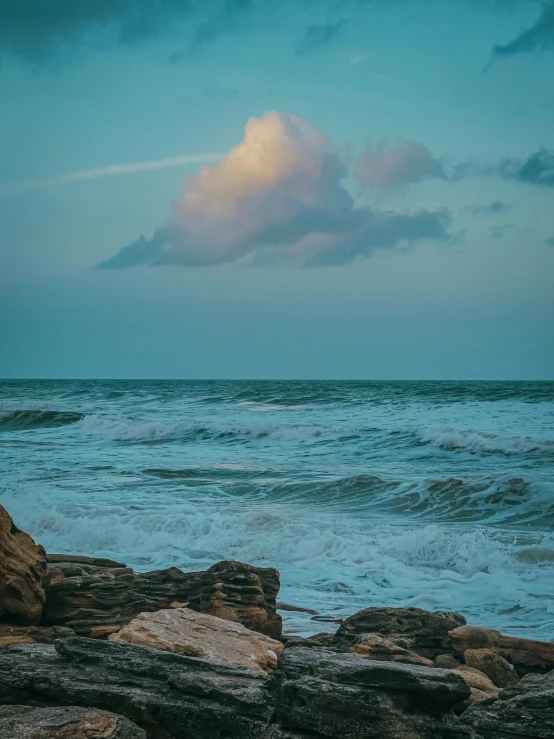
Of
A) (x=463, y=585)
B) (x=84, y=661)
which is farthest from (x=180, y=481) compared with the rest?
(x=84, y=661)

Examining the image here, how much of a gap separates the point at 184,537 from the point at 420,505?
5.63 metres

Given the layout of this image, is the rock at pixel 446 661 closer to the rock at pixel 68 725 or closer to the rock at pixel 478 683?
the rock at pixel 478 683

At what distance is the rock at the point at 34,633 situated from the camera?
5.73 meters

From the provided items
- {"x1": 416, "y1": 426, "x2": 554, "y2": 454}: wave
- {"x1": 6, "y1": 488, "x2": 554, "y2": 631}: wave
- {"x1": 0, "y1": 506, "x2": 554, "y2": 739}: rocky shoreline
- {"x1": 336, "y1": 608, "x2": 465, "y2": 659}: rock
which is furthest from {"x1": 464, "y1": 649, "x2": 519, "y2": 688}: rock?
{"x1": 416, "y1": 426, "x2": 554, "y2": 454}: wave

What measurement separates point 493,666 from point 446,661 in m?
0.38

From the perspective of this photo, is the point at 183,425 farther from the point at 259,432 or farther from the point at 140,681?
the point at 140,681

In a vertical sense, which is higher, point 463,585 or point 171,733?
point 171,733

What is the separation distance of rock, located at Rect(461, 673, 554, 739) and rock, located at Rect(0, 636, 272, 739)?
43.3 inches

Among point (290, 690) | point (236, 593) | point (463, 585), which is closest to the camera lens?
point (290, 690)

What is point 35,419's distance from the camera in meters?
39.2

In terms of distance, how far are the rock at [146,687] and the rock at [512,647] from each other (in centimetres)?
299

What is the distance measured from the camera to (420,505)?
50.8 ft

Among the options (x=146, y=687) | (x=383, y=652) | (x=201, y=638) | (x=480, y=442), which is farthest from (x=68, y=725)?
(x=480, y=442)

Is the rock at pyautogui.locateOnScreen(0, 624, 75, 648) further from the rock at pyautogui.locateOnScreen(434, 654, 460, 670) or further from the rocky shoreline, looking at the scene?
the rock at pyautogui.locateOnScreen(434, 654, 460, 670)
